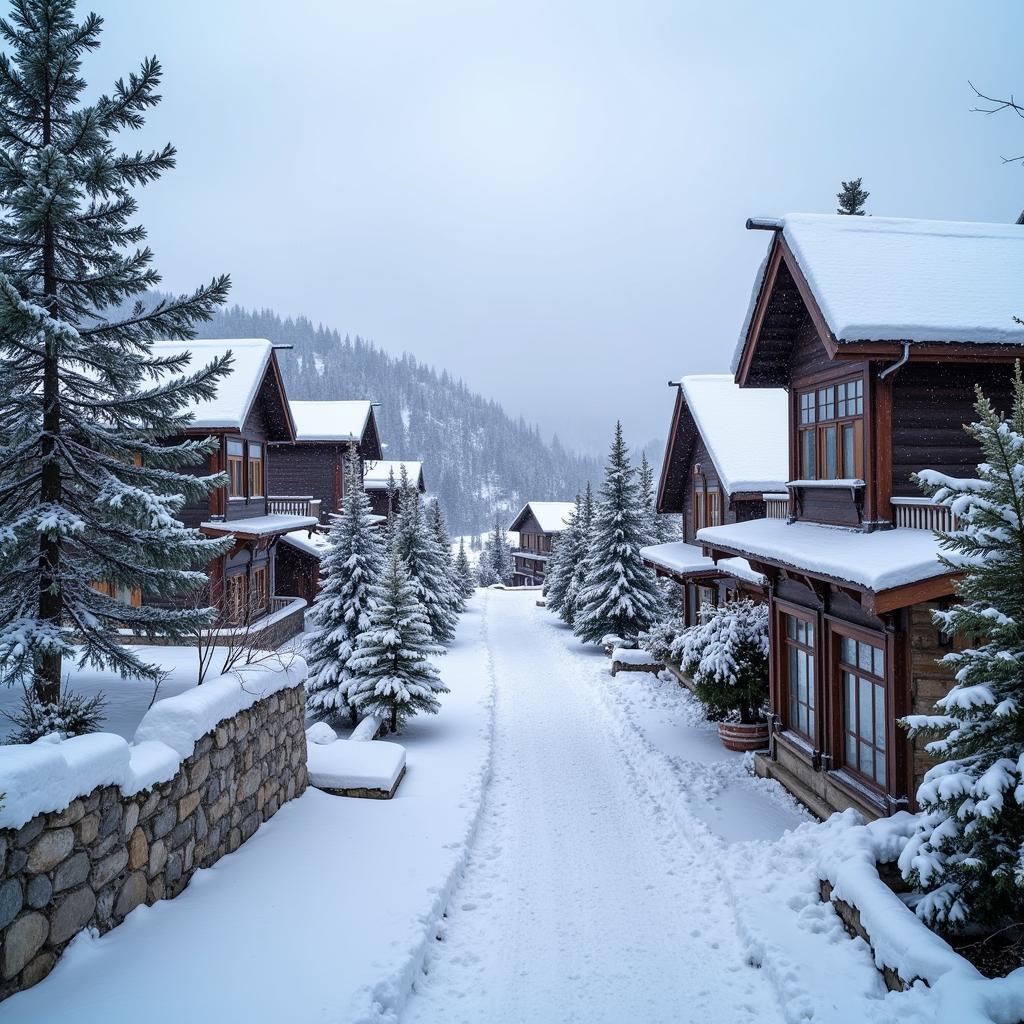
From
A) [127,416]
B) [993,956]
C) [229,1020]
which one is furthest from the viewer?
[127,416]

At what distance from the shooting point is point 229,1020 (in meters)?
4.56

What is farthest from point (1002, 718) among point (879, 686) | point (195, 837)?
point (195, 837)

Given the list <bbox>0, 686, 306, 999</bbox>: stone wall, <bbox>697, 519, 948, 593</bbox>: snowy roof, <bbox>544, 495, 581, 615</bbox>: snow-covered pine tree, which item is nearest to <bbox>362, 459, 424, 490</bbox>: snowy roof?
<bbox>544, 495, 581, 615</bbox>: snow-covered pine tree

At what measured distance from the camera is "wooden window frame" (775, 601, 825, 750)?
34.9 feet

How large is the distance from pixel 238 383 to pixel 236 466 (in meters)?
2.55

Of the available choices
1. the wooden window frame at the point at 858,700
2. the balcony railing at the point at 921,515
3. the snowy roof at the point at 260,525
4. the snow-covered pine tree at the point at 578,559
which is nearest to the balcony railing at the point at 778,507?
the balcony railing at the point at 921,515

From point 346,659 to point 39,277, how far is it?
10.4m

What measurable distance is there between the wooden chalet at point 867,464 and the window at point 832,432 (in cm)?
3

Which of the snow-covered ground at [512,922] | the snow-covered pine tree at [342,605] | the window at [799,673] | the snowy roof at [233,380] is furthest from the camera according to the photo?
the snowy roof at [233,380]

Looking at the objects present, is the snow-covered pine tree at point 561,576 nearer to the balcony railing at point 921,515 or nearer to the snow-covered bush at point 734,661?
the snow-covered bush at point 734,661

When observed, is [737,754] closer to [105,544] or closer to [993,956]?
[993,956]

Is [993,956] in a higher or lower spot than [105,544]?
lower

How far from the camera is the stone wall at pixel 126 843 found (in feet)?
14.1

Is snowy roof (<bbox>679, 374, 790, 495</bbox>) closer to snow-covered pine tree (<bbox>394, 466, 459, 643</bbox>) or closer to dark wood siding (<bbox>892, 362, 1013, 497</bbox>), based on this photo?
dark wood siding (<bbox>892, 362, 1013, 497</bbox>)
